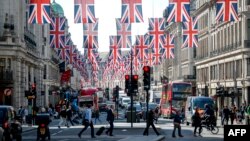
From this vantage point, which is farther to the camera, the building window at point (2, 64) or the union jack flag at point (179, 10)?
the building window at point (2, 64)

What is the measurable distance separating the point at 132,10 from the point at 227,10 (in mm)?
5893

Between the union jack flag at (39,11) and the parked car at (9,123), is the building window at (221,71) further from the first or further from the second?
the parked car at (9,123)

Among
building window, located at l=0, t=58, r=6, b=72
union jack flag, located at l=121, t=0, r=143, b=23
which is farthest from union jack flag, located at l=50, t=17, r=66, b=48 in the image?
union jack flag, located at l=121, t=0, r=143, b=23

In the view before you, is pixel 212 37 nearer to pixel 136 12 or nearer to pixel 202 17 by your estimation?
pixel 202 17

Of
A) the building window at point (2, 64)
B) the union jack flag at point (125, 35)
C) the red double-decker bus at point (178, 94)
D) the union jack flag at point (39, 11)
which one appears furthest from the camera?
the red double-decker bus at point (178, 94)

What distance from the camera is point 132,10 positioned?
38.8m

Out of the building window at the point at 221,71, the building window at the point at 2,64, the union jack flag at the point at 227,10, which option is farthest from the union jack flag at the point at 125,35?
the building window at the point at 221,71

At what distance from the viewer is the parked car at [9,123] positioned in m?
26.7

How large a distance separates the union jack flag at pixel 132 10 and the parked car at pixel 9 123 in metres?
10.9

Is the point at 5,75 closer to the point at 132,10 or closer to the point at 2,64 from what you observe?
the point at 2,64

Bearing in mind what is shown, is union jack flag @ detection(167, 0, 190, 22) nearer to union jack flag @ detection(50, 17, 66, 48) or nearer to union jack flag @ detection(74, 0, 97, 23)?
union jack flag @ detection(74, 0, 97, 23)

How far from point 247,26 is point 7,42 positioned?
27.0m

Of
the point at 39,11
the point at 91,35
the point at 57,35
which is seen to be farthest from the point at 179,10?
the point at 57,35

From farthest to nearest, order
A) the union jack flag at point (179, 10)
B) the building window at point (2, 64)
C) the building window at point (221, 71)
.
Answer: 1. the building window at point (221, 71)
2. the building window at point (2, 64)
3. the union jack flag at point (179, 10)
